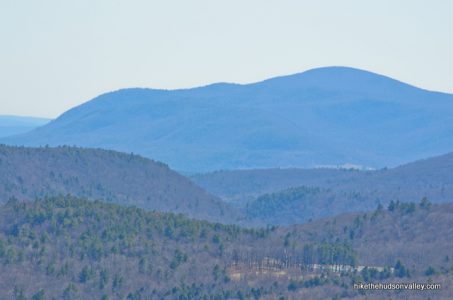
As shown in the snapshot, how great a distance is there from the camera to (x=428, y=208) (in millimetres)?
156500

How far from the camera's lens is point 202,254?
138500 millimetres

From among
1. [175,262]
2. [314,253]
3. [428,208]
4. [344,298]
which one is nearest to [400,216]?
[428,208]

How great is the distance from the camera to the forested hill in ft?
400

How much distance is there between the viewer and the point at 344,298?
11206 cm

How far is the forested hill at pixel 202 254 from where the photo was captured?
122 m

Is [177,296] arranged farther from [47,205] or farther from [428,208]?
[428,208]

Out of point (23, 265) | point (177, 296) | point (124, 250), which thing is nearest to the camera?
point (177, 296)

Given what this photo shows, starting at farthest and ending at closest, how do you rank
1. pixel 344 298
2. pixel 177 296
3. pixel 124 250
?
1. pixel 124 250
2. pixel 177 296
3. pixel 344 298

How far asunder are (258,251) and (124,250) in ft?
48.4

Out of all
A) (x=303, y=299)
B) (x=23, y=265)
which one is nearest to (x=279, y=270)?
(x=303, y=299)

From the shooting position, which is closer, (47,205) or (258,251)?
(258,251)

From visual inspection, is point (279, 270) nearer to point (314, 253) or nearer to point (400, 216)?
point (314, 253)

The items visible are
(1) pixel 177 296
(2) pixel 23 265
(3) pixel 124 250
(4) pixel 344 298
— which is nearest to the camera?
(4) pixel 344 298

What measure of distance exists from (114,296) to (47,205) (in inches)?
1246
